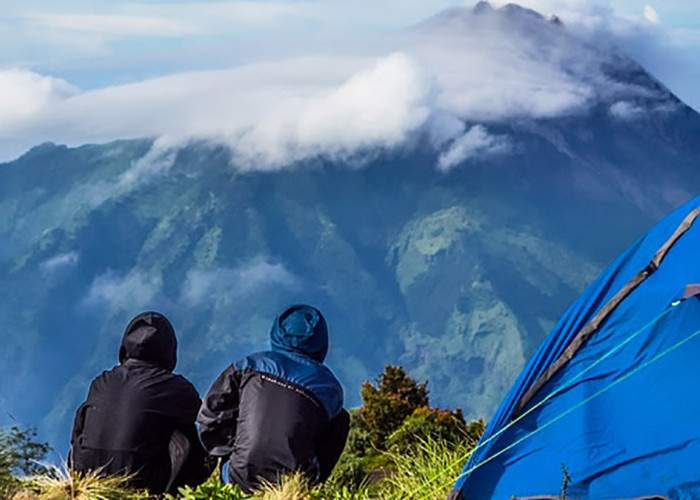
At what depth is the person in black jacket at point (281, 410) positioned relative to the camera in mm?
8156

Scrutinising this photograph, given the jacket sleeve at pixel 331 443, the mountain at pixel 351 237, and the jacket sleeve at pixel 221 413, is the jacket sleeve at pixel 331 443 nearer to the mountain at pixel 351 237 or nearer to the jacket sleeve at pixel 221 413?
the jacket sleeve at pixel 221 413

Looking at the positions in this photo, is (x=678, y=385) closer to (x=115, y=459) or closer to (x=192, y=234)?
(x=115, y=459)

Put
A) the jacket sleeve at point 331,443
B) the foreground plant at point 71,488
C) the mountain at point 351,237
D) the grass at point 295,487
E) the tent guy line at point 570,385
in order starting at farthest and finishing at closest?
the mountain at point 351,237 < the jacket sleeve at point 331,443 < the tent guy line at point 570,385 < the foreground plant at point 71,488 < the grass at point 295,487

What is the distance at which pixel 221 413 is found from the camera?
8391 millimetres

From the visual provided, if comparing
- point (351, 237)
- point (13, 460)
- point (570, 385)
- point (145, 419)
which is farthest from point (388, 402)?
point (351, 237)

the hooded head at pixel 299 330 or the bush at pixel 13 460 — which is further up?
the hooded head at pixel 299 330

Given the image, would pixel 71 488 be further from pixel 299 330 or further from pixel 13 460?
pixel 299 330

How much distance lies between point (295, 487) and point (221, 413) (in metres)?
0.78

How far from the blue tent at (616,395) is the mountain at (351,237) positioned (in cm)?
9991

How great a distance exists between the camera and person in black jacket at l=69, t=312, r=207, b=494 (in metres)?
8.80

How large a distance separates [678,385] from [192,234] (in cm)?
11363

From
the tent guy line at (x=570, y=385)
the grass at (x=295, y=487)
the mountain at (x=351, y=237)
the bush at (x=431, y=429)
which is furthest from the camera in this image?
the mountain at (x=351, y=237)

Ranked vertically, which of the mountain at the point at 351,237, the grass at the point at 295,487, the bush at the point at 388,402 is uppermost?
the grass at the point at 295,487

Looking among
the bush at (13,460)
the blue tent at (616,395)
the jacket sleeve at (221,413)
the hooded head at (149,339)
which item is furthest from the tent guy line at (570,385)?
the bush at (13,460)
